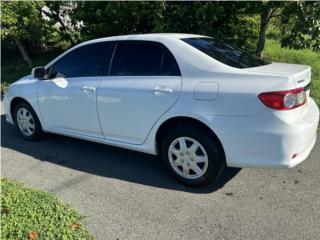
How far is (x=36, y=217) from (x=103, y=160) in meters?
1.71

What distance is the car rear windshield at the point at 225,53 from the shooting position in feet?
12.9

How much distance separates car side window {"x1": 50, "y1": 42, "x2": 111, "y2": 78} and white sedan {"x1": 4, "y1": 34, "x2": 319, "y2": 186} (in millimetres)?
14

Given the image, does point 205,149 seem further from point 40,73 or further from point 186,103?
point 40,73

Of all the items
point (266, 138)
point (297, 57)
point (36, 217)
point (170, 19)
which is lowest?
point (36, 217)

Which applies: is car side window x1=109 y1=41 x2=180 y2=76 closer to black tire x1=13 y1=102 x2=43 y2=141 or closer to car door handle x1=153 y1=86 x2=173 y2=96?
car door handle x1=153 y1=86 x2=173 y2=96

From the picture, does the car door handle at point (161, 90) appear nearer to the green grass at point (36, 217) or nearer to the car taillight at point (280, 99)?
the car taillight at point (280, 99)

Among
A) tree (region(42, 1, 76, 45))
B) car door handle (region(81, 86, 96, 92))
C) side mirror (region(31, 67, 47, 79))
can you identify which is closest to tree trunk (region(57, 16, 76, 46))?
tree (region(42, 1, 76, 45))

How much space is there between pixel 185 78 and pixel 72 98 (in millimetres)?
1670

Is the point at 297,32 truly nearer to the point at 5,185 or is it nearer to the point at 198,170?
the point at 198,170

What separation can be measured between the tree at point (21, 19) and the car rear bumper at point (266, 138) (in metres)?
7.66

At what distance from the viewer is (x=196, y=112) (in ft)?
12.1

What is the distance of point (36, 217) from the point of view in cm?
321

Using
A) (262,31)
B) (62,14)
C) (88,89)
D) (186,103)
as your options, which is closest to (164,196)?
(186,103)

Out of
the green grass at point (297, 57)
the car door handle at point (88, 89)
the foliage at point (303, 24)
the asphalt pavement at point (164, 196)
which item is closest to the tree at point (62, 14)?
the green grass at point (297, 57)
